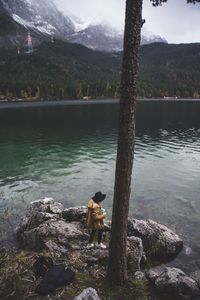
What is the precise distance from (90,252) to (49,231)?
11.0ft

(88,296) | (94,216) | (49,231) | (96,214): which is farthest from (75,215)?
(88,296)

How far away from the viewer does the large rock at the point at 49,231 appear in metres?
19.3

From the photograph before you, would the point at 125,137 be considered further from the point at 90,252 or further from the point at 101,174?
the point at 101,174

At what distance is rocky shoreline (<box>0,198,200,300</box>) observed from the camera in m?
15.6

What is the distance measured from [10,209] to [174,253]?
1576 centimetres

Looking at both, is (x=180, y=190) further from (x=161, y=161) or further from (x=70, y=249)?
(x=70, y=249)

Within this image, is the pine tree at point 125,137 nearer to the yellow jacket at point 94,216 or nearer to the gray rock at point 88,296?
the gray rock at point 88,296

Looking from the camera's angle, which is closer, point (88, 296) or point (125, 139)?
point (88, 296)

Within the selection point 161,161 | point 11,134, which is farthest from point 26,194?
point 11,134

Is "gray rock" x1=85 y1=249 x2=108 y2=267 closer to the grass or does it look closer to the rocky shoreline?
the rocky shoreline

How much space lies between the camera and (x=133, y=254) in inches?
679

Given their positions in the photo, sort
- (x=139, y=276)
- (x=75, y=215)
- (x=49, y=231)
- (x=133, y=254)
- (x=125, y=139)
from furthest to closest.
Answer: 1. (x=75, y=215)
2. (x=49, y=231)
3. (x=133, y=254)
4. (x=139, y=276)
5. (x=125, y=139)

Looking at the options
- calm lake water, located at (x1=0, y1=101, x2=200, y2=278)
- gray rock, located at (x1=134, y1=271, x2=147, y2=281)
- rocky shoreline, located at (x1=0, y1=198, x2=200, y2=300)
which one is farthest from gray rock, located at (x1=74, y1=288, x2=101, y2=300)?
calm lake water, located at (x1=0, y1=101, x2=200, y2=278)

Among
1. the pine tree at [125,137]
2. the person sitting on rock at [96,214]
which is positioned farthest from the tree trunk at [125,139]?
the person sitting on rock at [96,214]
